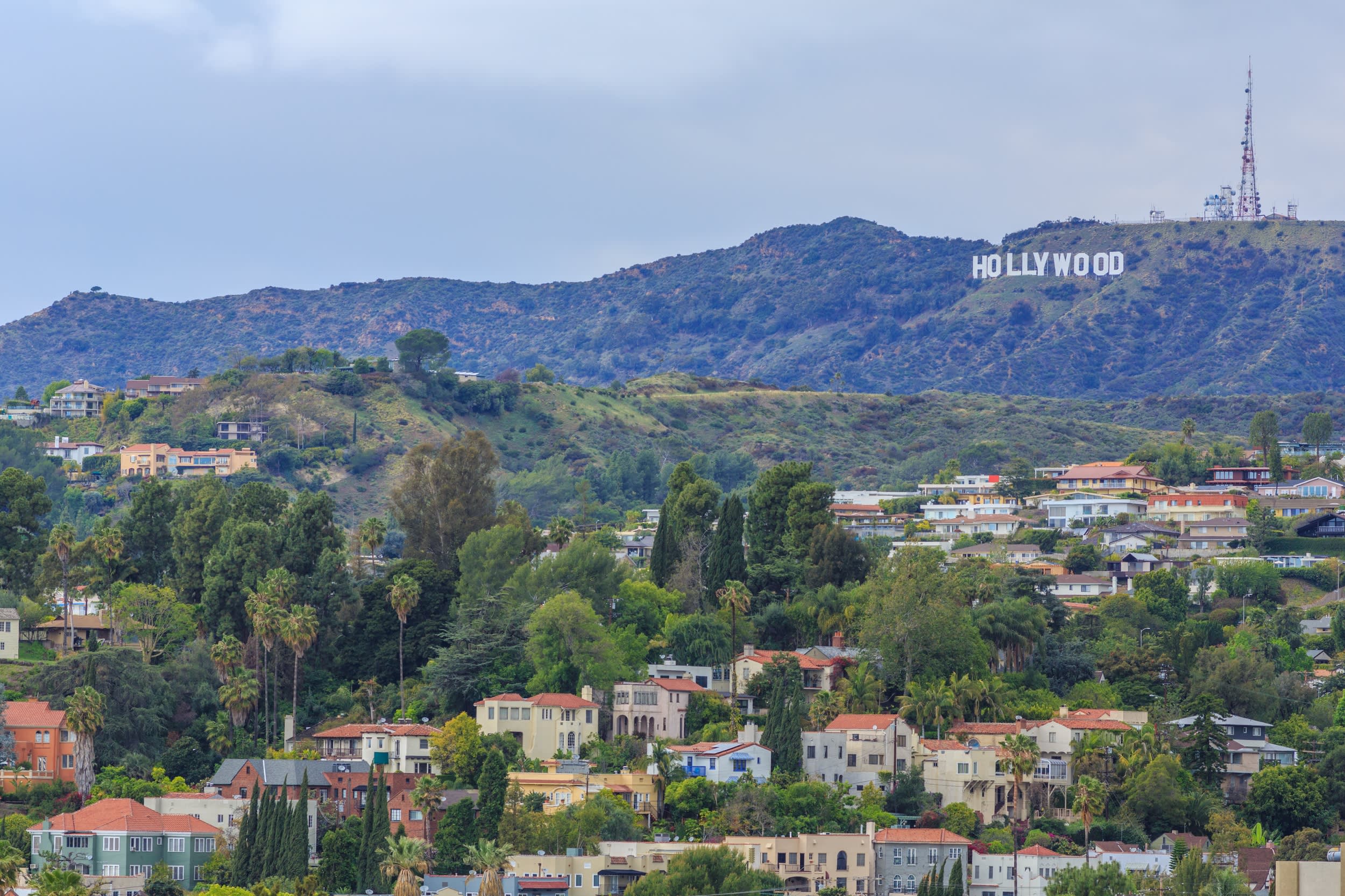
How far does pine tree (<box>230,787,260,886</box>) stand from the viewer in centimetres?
7944

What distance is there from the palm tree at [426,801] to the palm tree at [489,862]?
310 cm

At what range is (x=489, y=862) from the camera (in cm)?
7819

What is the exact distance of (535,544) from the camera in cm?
10994

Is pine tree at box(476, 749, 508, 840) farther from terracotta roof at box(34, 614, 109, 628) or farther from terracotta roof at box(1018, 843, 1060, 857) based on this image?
terracotta roof at box(34, 614, 109, 628)

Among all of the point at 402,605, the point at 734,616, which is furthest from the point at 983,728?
the point at 402,605

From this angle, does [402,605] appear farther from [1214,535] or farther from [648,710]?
[1214,535]

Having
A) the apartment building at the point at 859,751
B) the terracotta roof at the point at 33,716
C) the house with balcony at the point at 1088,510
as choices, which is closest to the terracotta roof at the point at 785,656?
the apartment building at the point at 859,751

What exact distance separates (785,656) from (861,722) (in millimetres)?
6750

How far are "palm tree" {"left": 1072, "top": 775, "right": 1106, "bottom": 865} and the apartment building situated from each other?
7430 millimetres

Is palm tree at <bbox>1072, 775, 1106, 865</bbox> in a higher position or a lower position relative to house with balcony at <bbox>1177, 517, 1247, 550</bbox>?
lower

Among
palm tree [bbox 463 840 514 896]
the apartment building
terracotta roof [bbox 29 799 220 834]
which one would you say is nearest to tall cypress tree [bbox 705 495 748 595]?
the apartment building

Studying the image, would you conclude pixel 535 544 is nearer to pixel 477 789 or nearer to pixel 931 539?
pixel 477 789

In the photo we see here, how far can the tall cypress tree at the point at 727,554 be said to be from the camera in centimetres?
10550

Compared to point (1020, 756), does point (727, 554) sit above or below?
above
